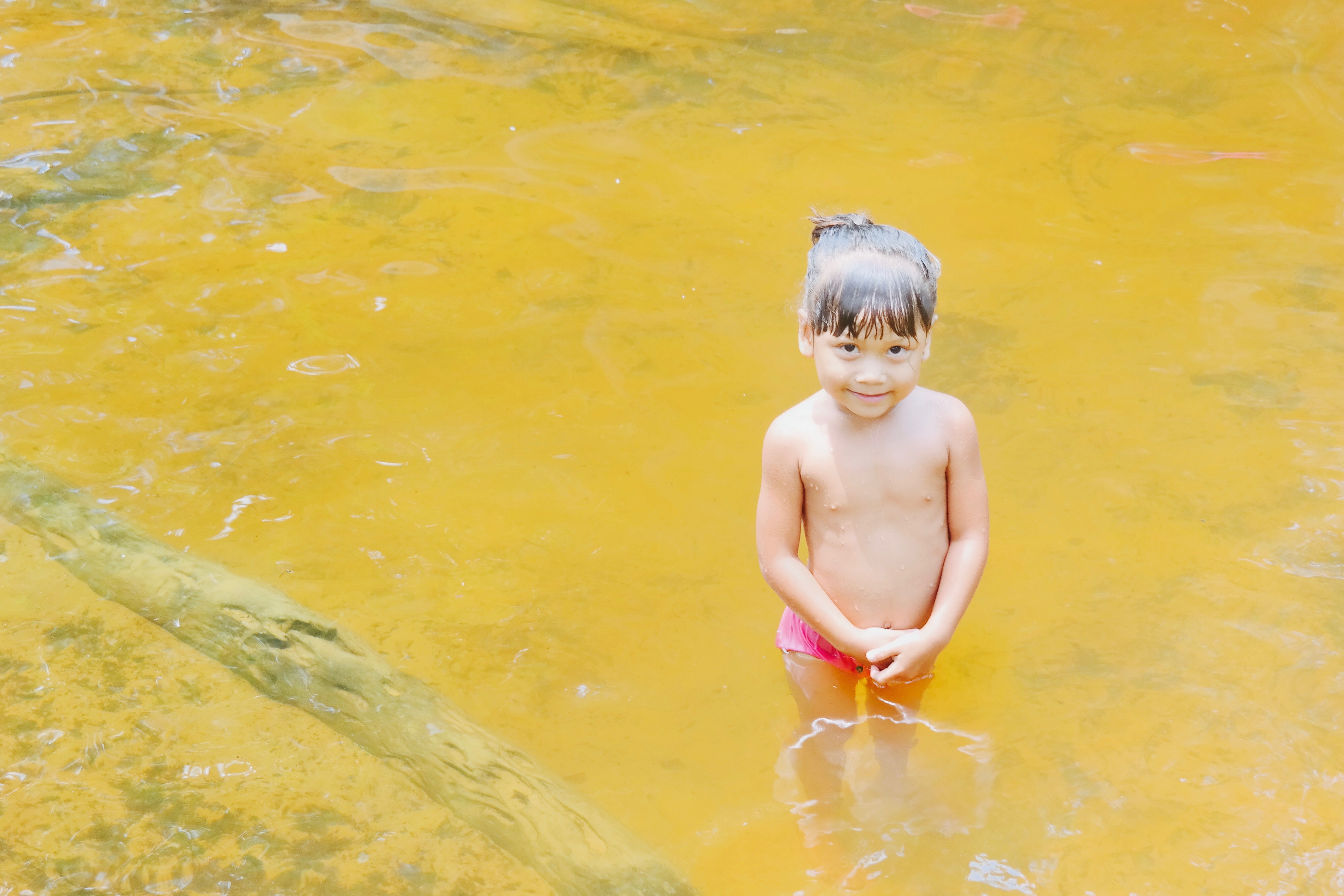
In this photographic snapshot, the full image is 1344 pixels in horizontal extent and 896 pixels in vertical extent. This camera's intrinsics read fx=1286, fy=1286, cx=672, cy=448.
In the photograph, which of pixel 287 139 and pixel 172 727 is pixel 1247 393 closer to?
pixel 172 727

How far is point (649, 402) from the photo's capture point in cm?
423

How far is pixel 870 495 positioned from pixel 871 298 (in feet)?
1.62

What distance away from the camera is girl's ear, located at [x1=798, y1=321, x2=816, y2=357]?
2811mm

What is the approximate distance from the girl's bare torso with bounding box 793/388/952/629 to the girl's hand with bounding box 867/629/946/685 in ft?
0.50

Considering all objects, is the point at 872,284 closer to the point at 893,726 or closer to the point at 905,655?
the point at 905,655

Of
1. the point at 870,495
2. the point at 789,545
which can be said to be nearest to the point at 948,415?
the point at 870,495

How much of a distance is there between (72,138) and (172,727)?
3570mm

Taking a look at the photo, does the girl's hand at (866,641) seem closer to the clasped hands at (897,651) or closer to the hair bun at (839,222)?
the clasped hands at (897,651)

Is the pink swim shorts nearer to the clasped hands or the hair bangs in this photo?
the clasped hands

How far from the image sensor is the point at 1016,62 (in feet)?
20.6

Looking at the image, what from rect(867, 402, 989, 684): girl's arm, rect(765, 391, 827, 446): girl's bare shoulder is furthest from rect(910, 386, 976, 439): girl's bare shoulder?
rect(765, 391, 827, 446): girl's bare shoulder

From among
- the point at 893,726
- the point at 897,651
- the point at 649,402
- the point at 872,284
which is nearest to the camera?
the point at 872,284

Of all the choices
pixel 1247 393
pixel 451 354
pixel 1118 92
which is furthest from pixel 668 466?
pixel 1118 92

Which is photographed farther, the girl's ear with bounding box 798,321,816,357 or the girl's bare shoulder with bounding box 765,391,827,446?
the girl's bare shoulder with bounding box 765,391,827,446
